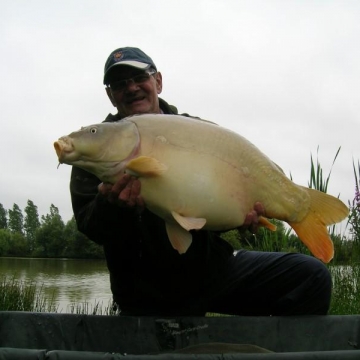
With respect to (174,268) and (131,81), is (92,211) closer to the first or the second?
(174,268)

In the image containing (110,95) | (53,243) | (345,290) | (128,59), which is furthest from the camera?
(53,243)

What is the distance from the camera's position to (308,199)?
143 centimetres

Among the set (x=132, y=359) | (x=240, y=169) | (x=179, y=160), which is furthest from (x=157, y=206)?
(x=132, y=359)

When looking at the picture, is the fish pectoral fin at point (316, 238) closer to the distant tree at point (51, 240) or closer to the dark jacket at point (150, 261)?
the dark jacket at point (150, 261)

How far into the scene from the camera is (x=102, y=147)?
1.25m

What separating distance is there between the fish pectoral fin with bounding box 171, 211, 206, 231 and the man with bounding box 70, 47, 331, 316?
0.32 meters

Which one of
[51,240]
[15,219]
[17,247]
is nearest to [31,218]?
[15,219]

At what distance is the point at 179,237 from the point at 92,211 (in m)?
0.34

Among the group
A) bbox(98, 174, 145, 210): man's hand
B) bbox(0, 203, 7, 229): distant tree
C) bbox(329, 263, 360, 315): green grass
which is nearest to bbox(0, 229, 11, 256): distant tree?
bbox(0, 203, 7, 229): distant tree

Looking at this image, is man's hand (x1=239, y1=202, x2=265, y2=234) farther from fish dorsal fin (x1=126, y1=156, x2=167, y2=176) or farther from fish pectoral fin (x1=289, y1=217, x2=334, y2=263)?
fish dorsal fin (x1=126, y1=156, x2=167, y2=176)

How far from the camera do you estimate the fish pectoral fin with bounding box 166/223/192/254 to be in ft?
4.38

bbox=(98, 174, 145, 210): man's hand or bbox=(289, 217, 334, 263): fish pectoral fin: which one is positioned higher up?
bbox=(98, 174, 145, 210): man's hand

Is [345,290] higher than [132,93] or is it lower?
lower

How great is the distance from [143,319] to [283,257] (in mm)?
584
